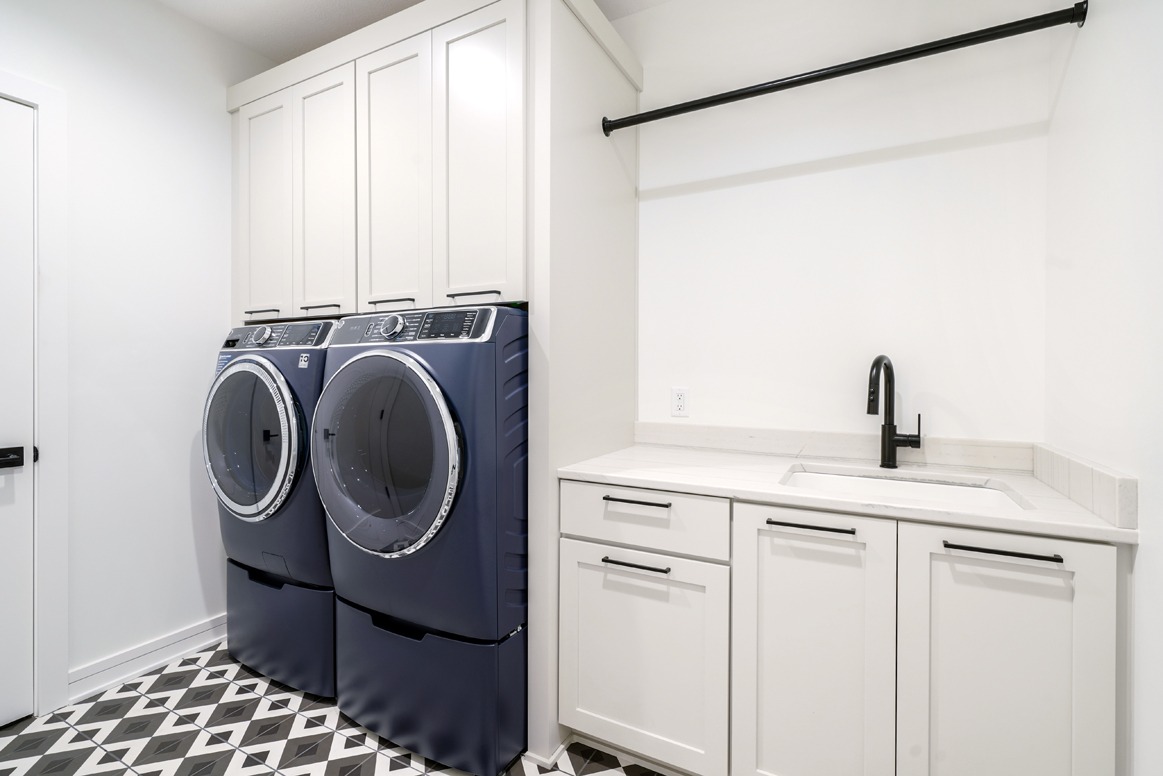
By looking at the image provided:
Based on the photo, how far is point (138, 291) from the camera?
86.0 inches

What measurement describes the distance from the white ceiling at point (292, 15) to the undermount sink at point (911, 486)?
2.00 m

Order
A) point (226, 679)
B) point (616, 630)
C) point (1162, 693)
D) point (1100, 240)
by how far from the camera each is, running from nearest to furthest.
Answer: point (1162, 693) < point (1100, 240) < point (616, 630) < point (226, 679)

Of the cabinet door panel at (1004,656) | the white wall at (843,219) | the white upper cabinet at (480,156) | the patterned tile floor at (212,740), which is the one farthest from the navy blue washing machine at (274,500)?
the cabinet door panel at (1004,656)

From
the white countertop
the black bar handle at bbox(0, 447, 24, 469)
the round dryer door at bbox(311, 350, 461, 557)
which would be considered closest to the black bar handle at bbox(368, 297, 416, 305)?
the round dryer door at bbox(311, 350, 461, 557)

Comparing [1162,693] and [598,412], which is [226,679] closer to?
[598,412]

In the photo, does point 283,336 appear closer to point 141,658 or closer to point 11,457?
point 11,457

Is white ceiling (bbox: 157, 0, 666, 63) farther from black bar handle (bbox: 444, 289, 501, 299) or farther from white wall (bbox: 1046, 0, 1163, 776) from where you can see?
white wall (bbox: 1046, 0, 1163, 776)

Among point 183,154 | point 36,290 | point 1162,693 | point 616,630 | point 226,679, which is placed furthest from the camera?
point 183,154

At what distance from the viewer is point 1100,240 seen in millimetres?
1282

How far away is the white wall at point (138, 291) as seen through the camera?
2.00m

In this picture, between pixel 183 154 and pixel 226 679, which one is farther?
pixel 183 154

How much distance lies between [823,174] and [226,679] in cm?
301

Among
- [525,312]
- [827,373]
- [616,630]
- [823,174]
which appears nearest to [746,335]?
[827,373]

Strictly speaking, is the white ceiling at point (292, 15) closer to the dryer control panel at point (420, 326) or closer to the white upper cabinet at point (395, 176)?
the white upper cabinet at point (395, 176)
